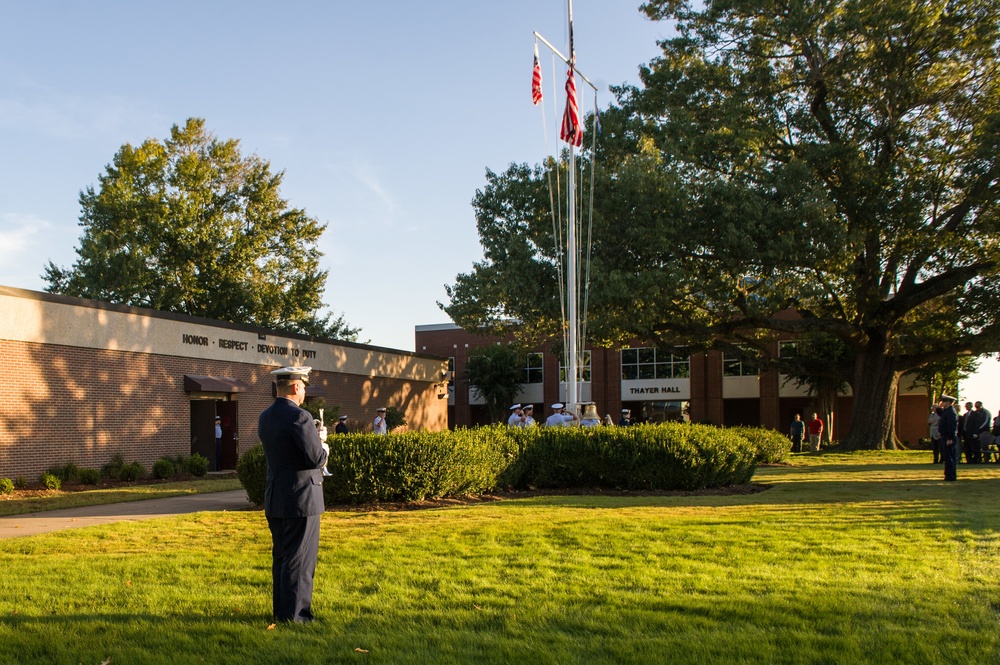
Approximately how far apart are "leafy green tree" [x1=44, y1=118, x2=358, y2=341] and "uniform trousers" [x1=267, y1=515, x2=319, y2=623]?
3842 centimetres

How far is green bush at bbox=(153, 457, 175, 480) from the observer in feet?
76.5

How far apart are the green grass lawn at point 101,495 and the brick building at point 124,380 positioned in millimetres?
2196

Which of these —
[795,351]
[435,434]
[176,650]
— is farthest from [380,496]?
[795,351]

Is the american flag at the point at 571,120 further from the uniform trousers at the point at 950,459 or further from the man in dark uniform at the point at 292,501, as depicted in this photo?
the man in dark uniform at the point at 292,501

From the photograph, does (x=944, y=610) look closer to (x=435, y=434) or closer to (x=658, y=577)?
(x=658, y=577)

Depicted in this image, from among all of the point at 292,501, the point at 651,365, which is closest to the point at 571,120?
the point at 292,501

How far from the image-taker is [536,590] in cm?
682

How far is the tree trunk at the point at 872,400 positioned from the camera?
110 feet

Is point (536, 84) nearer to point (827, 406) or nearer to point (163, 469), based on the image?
point (163, 469)

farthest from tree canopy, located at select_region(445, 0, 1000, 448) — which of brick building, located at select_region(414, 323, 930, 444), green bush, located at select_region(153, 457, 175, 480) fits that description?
brick building, located at select_region(414, 323, 930, 444)

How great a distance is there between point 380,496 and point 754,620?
890 cm

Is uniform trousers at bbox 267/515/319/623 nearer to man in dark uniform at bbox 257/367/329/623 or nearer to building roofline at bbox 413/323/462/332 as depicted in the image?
man in dark uniform at bbox 257/367/329/623

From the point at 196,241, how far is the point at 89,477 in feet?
79.3

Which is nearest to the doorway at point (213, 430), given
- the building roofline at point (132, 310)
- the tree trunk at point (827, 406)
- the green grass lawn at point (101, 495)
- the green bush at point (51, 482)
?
the building roofline at point (132, 310)
